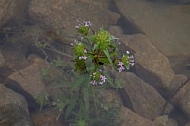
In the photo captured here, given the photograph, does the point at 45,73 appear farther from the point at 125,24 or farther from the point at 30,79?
the point at 125,24

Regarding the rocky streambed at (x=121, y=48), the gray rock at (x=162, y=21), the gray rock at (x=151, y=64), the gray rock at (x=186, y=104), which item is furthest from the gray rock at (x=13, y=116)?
the gray rock at (x=162, y=21)

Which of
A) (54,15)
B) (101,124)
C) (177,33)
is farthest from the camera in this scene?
(177,33)

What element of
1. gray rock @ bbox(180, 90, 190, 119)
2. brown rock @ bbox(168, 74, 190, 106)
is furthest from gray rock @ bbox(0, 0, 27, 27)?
gray rock @ bbox(180, 90, 190, 119)

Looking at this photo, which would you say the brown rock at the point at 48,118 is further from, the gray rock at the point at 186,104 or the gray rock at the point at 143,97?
the gray rock at the point at 186,104

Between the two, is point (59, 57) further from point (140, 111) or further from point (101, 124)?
point (140, 111)

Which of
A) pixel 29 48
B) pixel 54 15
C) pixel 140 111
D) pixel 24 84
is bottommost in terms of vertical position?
pixel 140 111

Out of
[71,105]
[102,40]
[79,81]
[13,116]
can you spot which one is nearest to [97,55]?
[102,40]

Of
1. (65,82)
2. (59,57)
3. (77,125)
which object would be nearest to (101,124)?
(77,125)

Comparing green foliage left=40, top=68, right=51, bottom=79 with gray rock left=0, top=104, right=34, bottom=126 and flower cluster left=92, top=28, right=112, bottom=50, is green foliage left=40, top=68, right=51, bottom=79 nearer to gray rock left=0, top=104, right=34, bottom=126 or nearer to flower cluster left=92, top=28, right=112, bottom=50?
gray rock left=0, top=104, right=34, bottom=126
